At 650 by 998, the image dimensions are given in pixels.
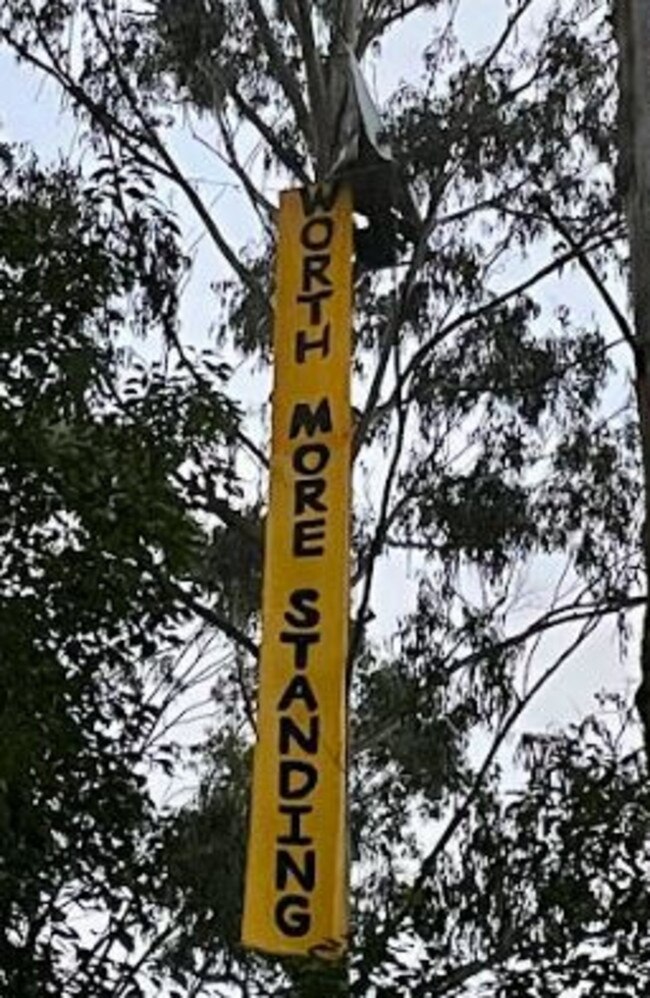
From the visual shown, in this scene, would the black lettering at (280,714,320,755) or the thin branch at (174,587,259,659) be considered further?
the thin branch at (174,587,259,659)

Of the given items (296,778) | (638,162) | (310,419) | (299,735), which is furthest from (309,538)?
(638,162)

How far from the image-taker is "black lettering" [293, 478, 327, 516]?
20.2 ft

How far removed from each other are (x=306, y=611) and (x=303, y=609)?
1cm

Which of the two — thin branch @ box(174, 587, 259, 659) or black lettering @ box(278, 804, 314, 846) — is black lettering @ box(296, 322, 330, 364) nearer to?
black lettering @ box(278, 804, 314, 846)

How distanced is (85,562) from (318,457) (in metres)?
1.38

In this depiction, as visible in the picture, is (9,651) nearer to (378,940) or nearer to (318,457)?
(378,940)

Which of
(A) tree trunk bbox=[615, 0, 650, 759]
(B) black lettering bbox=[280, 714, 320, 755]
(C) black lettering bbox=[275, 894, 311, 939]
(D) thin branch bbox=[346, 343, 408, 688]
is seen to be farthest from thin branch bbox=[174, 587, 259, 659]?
(A) tree trunk bbox=[615, 0, 650, 759]

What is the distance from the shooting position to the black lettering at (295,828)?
19.1 feet

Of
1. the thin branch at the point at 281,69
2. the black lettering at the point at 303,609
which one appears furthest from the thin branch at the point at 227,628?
the thin branch at the point at 281,69

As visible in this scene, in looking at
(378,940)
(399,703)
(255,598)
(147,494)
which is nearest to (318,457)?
(147,494)

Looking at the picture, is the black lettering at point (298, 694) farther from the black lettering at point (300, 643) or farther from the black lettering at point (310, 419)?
the black lettering at point (310, 419)

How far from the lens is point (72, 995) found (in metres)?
5.67

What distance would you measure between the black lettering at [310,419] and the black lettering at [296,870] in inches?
49.0

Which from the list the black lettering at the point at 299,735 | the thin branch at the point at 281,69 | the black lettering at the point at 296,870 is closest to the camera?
the black lettering at the point at 296,870
